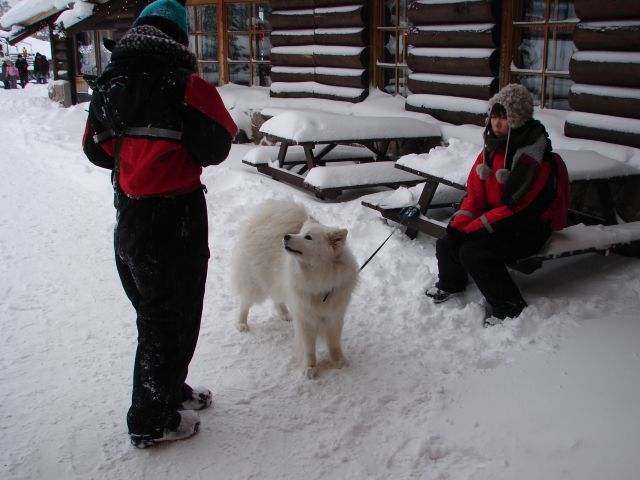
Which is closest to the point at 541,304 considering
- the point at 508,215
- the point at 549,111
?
the point at 508,215

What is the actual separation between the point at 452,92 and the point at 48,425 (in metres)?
6.53

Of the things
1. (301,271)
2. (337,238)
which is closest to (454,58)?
(337,238)

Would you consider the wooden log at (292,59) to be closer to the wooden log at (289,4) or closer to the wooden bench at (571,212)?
the wooden log at (289,4)

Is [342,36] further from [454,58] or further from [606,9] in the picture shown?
[606,9]

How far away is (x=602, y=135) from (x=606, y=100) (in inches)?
13.4

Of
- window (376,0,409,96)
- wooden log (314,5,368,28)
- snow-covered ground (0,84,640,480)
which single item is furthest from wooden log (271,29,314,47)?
snow-covered ground (0,84,640,480)

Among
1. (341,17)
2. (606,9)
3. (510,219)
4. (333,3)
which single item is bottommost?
(510,219)

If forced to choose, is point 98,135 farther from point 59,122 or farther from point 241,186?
point 59,122

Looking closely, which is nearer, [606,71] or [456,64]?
[606,71]

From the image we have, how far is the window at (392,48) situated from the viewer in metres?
9.11

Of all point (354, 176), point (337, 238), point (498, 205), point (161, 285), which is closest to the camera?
point (161, 285)

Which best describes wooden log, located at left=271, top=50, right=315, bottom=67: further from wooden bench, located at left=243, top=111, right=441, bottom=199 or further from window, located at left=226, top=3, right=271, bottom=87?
wooden bench, located at left=243, top=111, right=441, bottom=199

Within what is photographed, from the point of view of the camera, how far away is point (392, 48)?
9.41m

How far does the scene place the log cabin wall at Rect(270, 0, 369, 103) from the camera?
954 centimetres
